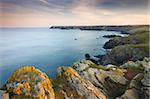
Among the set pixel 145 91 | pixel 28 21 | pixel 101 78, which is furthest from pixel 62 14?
pixel 145 91

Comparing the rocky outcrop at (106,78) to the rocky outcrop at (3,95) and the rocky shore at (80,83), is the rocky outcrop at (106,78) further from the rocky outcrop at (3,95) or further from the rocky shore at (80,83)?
the rocky outcrop at (3,95)

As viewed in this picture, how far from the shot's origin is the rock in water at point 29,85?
8834mm

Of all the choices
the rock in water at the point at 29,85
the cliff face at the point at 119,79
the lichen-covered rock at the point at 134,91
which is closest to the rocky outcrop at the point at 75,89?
the rock in water at the point at 29,85

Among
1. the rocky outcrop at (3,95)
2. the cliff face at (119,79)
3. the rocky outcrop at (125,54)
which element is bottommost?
the rocky outcrop at (125,54)

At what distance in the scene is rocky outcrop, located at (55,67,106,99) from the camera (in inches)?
373

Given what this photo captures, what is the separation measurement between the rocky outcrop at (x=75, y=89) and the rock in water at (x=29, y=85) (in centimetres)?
66

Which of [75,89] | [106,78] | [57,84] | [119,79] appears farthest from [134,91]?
[57,84]

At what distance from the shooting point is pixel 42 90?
898 cm

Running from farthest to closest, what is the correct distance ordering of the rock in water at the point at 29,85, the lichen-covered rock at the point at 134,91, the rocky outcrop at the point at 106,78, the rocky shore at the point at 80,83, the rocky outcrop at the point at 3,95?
the rocky outcrop at the point at 106,78 < the lichen-covered rock at the point at 134,91 < the rocky shore at the point at 80,83 < the rock in water at the point at 29,85 < the rocky outcrop at the point at 3,95

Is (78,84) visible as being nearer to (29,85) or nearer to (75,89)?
(75,89)

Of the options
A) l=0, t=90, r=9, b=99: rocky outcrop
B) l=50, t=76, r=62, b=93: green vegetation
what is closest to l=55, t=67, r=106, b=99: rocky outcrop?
l=50, t=76, r=62, b=93: green vegetation

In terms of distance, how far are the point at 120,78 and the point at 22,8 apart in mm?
6842

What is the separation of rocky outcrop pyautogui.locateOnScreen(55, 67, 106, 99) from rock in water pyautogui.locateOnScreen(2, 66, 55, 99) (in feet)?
2.17

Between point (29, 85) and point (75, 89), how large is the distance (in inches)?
76.4
